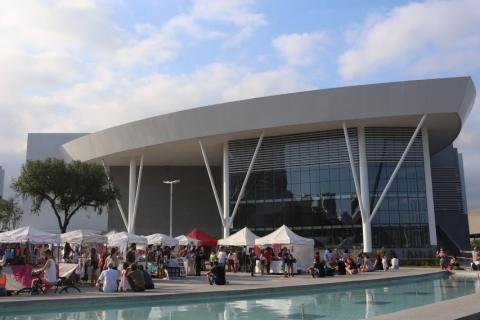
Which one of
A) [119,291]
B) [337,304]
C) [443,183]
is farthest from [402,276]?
[443,183]

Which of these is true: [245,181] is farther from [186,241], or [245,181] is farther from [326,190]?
[186,241]

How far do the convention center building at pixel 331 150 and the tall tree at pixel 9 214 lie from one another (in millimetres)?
18469

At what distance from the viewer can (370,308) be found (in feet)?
42.9

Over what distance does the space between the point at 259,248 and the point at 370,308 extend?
17.2m

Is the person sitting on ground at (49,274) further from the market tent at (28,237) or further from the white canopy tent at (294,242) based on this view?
the white canopy tent at (294,242)

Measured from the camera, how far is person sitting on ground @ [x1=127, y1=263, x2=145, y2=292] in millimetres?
16516

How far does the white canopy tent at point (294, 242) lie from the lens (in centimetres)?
2567

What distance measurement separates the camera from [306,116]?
36.1m

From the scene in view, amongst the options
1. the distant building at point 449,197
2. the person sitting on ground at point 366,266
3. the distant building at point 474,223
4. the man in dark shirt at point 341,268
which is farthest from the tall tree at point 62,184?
the distant building at point 474,223

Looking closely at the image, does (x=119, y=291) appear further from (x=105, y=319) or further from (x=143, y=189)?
(x=143, y=189)

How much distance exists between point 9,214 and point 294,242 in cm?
4409

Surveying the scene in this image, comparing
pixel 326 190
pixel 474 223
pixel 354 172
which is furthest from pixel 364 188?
pixel 474 223

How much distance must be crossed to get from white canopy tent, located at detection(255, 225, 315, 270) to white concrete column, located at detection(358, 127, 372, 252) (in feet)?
30.2

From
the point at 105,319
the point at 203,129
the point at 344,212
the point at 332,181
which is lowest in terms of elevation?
the point at 105,319
